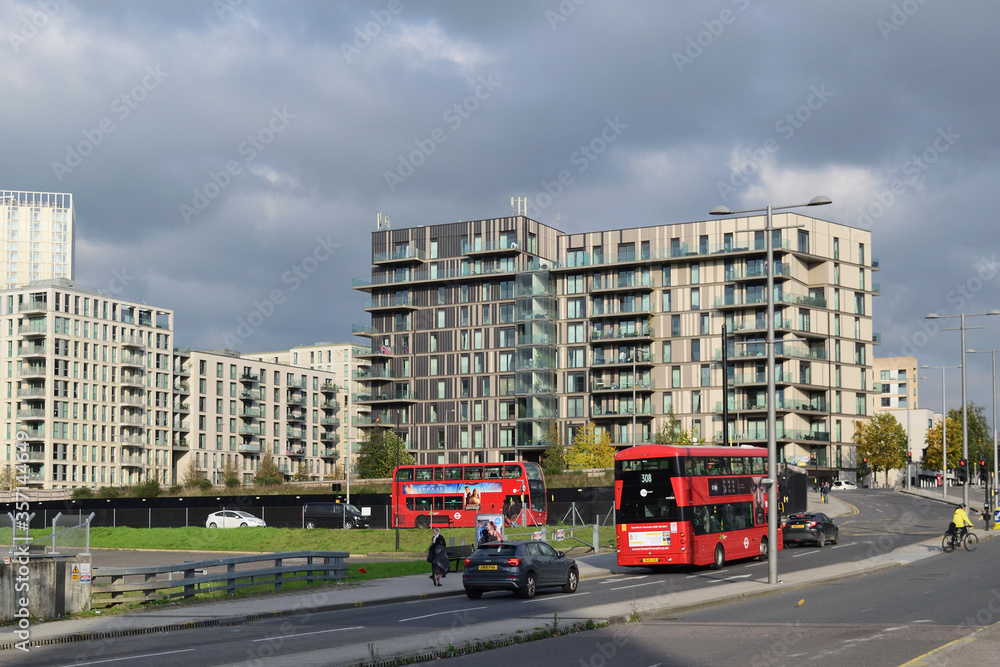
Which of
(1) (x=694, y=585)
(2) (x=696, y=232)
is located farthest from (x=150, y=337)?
(1) (x=694, y=585)

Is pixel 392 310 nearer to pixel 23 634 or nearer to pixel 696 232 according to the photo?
pixel 696 232

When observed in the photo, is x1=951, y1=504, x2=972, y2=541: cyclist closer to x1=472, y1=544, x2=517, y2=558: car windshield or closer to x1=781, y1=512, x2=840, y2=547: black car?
x1=781, y1=512, x2=840, y2=547: black car

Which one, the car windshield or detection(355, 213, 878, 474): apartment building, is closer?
the car windshield

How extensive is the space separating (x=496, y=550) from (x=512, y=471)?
34.8 metres

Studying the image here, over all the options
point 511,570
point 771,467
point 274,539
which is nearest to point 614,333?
point 274,539

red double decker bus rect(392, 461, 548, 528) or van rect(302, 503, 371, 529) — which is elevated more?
red double decker bus rect(392, 461, 548, 528)

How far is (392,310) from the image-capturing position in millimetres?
129000

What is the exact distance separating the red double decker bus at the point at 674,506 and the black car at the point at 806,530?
1030 centimetres

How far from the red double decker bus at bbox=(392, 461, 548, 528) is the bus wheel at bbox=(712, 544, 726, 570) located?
80.9ft

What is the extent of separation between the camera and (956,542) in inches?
1618

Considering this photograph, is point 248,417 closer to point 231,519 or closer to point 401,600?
point 231,519

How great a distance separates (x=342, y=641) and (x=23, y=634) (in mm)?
6327

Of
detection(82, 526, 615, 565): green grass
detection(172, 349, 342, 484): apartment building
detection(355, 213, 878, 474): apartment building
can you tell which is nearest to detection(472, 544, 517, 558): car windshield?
detection(82, 526, 615, 565): green grass

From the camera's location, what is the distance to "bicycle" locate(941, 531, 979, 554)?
40938mm
